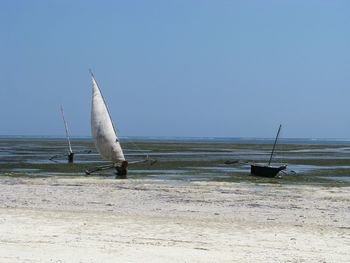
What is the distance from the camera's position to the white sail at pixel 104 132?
1453 inches

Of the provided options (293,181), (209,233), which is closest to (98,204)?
(209,233)

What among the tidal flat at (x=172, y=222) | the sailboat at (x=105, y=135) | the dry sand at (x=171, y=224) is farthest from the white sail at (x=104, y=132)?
the dry sand at (x=171, y=224)

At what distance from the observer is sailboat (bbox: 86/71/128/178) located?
36.8m

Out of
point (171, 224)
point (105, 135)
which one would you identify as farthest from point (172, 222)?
point (105, 135)

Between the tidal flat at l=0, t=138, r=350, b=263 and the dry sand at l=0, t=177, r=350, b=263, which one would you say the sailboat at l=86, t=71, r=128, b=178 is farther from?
the dry sand at l=0, t=177, r=350, b=263

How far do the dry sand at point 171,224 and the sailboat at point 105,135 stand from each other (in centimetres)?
897

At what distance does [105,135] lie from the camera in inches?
1454

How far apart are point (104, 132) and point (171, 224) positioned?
71.6 ft

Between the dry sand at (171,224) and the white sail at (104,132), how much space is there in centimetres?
906

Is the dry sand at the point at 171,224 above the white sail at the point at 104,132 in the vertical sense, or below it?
below

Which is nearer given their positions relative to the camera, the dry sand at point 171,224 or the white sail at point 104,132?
the dry sand at point 171,224

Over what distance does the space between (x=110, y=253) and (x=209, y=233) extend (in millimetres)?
3427

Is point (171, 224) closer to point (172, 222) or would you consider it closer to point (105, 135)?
point (172, 222)

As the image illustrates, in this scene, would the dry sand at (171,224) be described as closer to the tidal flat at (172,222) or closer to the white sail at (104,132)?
the tidal flat at (172,222)
